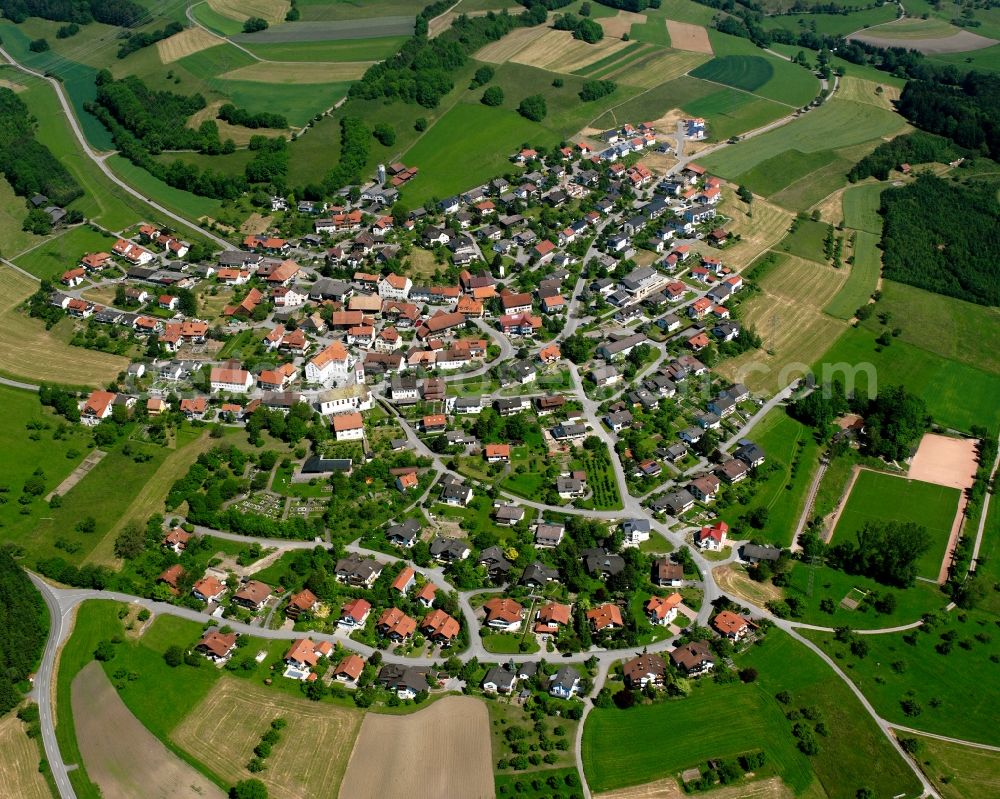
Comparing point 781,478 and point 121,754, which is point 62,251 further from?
point 781,478

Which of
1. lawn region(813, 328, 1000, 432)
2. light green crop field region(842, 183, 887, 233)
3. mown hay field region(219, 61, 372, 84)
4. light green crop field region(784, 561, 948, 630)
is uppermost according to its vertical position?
mown hay field region(219, 61, 372, 84)

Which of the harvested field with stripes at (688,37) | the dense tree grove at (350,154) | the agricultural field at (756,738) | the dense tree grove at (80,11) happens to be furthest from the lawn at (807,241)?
the dense tree grove at (80,11)

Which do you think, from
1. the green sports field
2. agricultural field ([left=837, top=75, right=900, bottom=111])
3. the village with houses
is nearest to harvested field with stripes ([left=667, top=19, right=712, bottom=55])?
agricultural field ([left=837, top=75, right=900, bottom=111])

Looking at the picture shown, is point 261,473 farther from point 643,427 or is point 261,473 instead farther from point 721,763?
point 721,763

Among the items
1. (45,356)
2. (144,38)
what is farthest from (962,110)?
(144,38)

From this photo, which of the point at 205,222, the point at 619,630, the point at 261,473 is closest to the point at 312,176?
the point at 205,222

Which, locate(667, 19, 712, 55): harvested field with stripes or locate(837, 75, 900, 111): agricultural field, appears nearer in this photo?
locate(837, 75, 900, 111): agricultural field

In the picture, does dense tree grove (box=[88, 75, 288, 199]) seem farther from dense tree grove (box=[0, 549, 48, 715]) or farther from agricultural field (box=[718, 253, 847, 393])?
dense tree grove (box=[0, 549, 48, 715])
